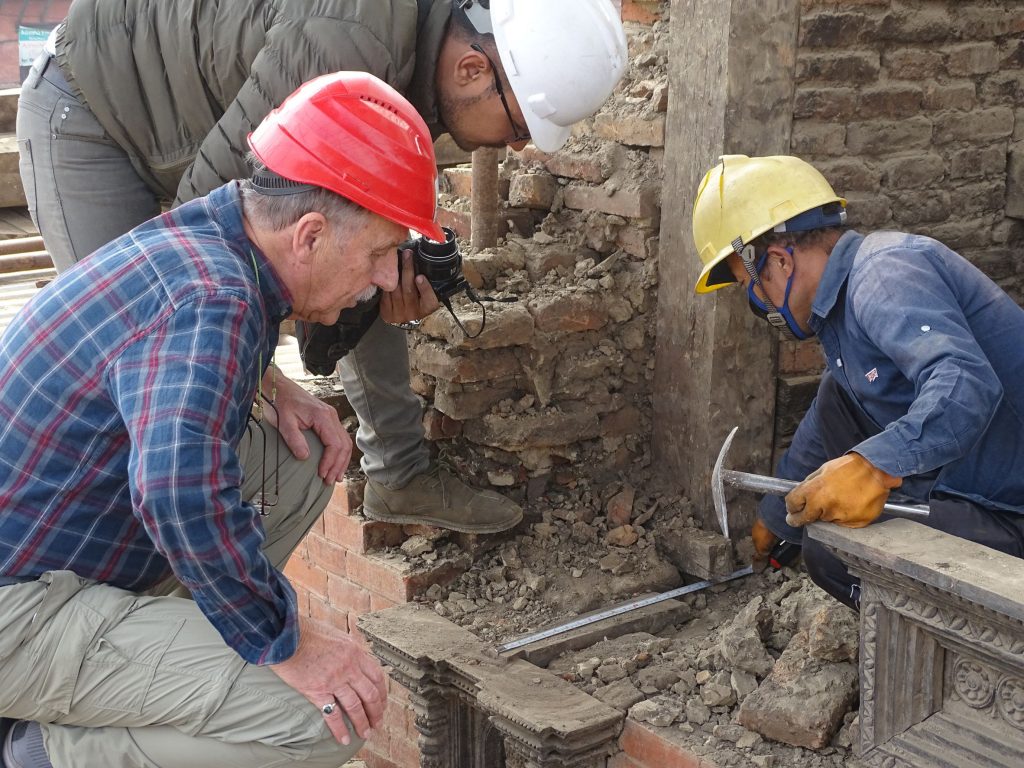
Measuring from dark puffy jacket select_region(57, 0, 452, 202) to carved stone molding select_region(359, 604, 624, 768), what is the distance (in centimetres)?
129

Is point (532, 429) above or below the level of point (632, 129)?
below

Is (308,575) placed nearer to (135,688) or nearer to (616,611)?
(616,611)

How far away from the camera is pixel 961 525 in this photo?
258 cm

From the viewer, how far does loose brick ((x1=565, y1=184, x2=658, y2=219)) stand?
347cm

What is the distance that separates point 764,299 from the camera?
2816mm

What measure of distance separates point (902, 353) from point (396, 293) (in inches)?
46.6

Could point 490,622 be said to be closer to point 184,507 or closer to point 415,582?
point 415,582

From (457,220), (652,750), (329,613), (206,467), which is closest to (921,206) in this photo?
(457,220)

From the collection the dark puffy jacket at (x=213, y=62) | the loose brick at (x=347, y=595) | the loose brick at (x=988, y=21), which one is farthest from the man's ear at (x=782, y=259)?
the loose brick at (x=347, y=595)

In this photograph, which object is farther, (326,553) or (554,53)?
(326,553)

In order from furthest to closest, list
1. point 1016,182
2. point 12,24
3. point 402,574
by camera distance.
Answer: point 12,24
point 1016,182
point 402,574

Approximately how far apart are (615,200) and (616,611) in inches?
46.9

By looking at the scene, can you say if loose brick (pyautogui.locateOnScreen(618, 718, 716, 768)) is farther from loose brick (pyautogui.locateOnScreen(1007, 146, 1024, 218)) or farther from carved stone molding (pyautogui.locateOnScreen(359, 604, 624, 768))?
loose brick (pyautogui.locateOnScreen(1007, 146, 1024, 218))

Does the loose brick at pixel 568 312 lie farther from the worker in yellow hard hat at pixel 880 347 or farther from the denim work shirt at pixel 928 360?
the denim work shirt at pixel 928 360
